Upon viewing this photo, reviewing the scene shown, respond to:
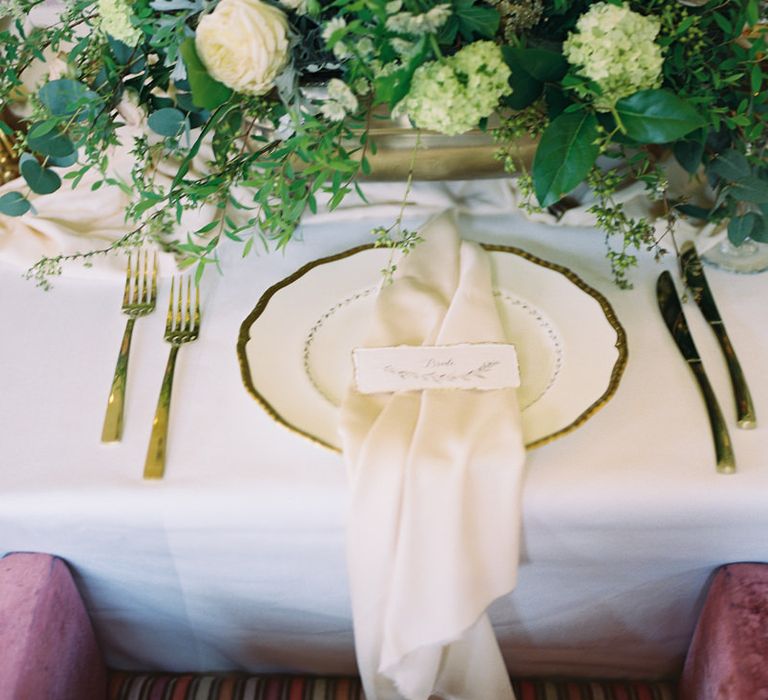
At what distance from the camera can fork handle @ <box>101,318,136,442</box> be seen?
34.1 inches

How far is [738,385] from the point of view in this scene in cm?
87

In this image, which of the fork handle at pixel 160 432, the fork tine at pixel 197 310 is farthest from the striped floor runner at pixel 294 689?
the fork tine at pixel 197 310

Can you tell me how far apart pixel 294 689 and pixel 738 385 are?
0.63 m

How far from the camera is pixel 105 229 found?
117cm

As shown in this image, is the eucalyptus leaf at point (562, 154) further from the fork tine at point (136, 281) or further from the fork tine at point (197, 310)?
the fork tine at point (136, 281)

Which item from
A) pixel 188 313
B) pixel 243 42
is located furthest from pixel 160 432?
pixel 243 42

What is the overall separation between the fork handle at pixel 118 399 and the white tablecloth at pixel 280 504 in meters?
0.01

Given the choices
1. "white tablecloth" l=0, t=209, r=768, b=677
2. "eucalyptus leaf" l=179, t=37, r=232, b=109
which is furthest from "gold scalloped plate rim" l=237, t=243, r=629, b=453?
"eucalyptus leaf" l=179, t=37, r=232, b=109

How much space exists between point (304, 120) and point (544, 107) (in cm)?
29

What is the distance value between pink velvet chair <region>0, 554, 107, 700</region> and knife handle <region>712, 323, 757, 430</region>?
0.77 m

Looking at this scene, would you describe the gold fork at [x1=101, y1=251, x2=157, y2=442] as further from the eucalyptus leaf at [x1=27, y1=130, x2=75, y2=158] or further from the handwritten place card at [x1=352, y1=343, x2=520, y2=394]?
A: the handwritten place card at [x1=352, y1=343, x2=520, y2=394]

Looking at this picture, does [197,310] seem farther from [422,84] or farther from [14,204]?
[422,84]

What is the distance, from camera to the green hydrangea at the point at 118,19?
82cm

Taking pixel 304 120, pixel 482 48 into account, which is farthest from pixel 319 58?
pixel 482 48
